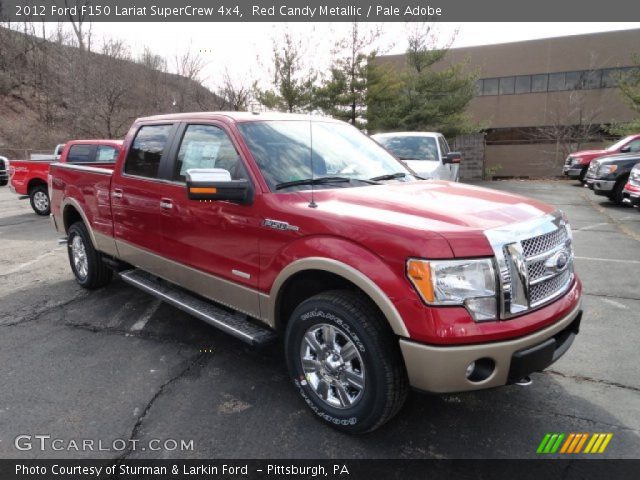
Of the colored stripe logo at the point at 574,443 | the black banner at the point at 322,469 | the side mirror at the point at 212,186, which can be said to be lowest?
the black banner at the point at 322,469

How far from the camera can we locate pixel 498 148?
35.2m

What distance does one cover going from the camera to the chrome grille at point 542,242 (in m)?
2.51

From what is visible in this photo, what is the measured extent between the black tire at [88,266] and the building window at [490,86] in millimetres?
35061

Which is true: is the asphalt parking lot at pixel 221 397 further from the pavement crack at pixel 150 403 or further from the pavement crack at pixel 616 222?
the pavement crack at pixel 616 222

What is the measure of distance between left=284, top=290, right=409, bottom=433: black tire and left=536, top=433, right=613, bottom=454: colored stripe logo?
93 cm

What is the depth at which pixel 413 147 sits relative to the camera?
10.0 metres

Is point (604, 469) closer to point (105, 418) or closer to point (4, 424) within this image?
point (105, 418)

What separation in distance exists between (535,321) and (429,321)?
0.64 metres

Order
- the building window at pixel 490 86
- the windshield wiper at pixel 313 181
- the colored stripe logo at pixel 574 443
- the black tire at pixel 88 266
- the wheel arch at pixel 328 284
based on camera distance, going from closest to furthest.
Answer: the wheel arch at pixel 328 284 < the colored stripe logo at pixel 574 443 < the windshield wiper at pixel 313 181 < the black tire at pixel 88 266 < the building window at pixel 490 86

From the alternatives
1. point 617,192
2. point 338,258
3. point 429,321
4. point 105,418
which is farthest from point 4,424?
point 617,192

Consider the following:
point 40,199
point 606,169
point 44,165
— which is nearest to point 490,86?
point 606,169

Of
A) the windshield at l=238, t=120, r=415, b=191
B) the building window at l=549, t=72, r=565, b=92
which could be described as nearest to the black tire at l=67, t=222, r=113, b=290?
the windshield at l=238, t=120, r=415, b=191

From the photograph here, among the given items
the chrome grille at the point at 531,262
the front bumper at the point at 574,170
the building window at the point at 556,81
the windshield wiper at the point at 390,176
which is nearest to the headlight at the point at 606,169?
the front bumper at the point at 574,170

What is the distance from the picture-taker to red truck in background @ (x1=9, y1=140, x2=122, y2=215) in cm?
1066
